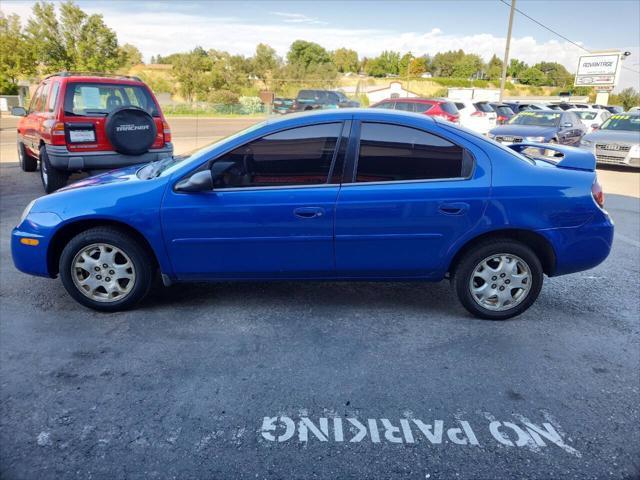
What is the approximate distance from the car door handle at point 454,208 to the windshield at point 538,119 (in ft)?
40.0

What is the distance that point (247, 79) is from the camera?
4519 centimetres

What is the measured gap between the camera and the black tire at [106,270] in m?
3.71

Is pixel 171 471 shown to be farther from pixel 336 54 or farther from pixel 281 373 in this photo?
pixel 336 54

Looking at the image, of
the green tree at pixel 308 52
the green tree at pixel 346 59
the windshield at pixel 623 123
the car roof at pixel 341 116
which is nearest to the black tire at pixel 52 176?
the car roof at pixel 341 116

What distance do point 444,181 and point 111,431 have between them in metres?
2.65

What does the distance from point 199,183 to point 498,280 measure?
7.63 feet

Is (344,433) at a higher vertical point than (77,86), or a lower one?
lower

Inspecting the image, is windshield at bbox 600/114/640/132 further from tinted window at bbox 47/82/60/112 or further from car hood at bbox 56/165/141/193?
car hood at bbox 56/165/141/193

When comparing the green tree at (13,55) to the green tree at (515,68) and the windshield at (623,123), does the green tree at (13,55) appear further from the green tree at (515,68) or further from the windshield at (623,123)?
the green tree at (515,68)

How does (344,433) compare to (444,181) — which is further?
(444,181)

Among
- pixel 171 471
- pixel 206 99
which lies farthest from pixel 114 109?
pixel 206 99

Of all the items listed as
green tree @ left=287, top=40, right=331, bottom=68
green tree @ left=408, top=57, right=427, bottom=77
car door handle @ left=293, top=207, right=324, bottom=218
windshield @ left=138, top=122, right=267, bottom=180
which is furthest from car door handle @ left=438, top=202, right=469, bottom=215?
green tree @ left=287, top=40, right=331, bottom=68

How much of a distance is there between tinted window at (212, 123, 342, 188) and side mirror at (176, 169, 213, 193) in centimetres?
12

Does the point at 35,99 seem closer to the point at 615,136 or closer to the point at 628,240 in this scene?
the point at 628,240
